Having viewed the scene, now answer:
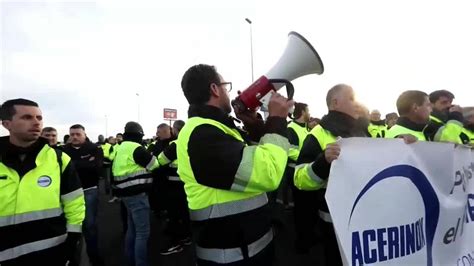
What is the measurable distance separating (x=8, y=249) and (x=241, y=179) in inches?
68.4

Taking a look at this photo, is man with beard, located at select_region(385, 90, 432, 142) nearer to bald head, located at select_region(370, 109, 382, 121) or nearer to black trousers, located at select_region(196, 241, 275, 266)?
black trousers, located at select_region(196, 241, 275, 266)

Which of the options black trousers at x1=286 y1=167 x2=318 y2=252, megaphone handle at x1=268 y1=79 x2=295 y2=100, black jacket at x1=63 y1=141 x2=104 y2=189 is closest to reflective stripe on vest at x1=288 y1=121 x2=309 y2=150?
black trousers at x1=286 y1=167 x2=318 y2=252

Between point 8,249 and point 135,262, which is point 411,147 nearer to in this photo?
point 8,249

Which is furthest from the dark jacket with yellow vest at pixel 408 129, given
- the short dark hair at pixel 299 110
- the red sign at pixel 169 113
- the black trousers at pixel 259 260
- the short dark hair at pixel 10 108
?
the red sign at pixel 169 113

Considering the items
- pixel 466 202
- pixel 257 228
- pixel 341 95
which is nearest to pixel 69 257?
pixel 257 228

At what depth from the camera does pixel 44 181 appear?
8.03 ft

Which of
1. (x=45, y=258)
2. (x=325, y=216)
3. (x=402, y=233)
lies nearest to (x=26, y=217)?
(x=45, y=258)

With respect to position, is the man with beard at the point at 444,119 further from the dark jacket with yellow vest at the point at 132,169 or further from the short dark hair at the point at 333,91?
the dark jacket with yellow vest at the point at 132,169

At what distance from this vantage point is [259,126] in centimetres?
215

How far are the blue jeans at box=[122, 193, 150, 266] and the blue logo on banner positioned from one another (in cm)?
305

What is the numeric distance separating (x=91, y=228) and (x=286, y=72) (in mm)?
3924

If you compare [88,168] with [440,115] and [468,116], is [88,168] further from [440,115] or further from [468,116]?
[468,116]

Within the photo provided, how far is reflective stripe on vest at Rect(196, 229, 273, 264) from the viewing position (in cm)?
194

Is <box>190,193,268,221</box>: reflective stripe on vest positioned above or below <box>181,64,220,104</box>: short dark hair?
below
